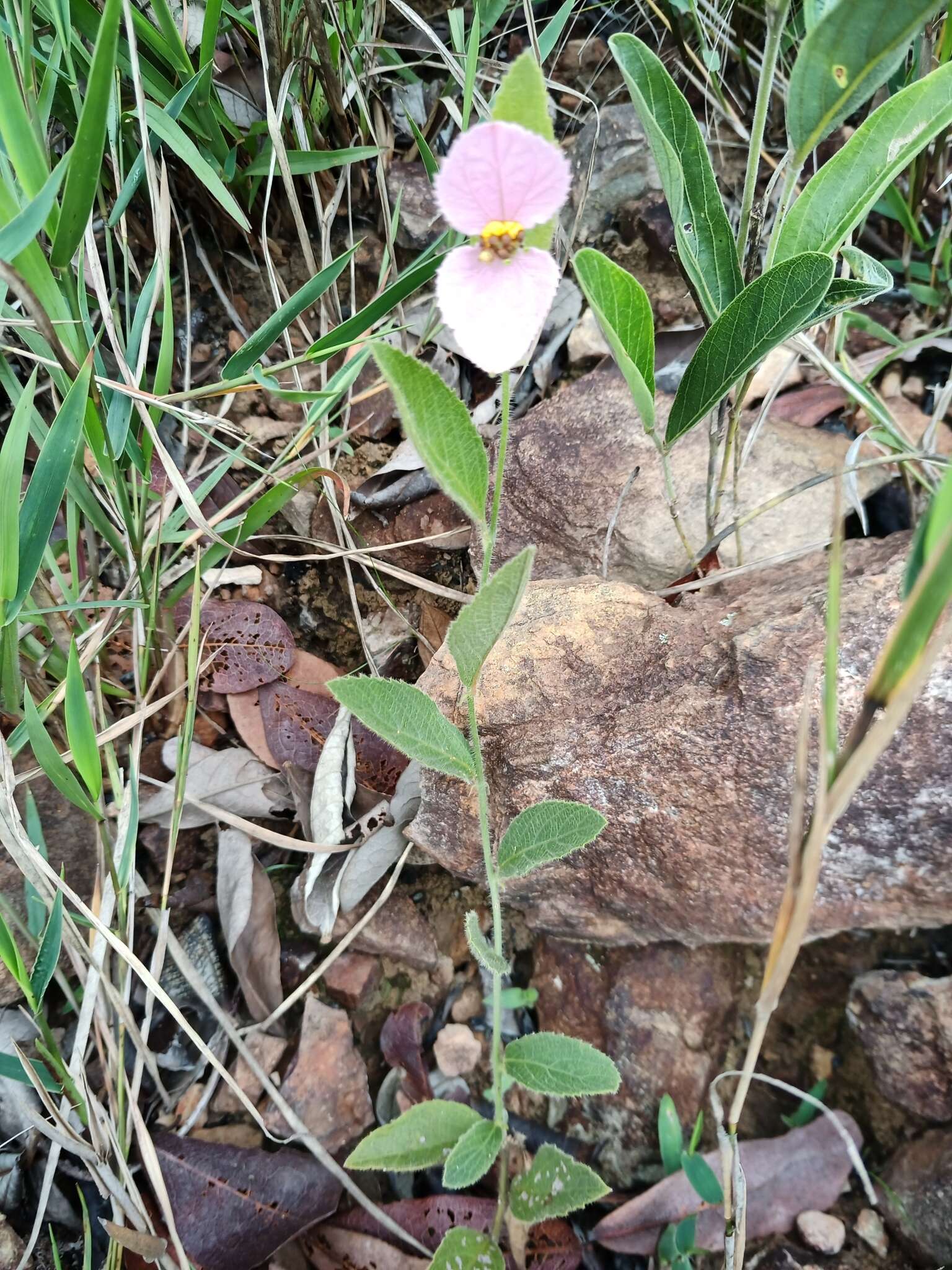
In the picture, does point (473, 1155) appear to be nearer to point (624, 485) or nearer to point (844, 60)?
point (624, 485)

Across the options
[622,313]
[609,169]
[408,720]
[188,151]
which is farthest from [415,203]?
[408,720]

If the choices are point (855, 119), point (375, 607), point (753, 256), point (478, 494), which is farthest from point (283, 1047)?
point (855, 119)

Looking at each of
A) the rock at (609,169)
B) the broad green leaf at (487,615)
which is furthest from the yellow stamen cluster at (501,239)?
the rock at (609,169)

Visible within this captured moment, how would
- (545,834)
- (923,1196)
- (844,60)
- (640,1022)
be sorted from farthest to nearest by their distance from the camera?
1. (640,1022)
2. (923,1196)
3. (545,834)
4. (844,60)

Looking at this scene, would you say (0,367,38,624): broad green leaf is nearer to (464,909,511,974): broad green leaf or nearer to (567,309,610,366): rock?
(464,909,511,974): broad green leaf

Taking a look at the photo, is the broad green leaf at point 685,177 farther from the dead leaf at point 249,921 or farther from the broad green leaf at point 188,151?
the dead leaf at point 249,921

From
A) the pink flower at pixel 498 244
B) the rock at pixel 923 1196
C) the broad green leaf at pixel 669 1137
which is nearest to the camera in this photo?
the pink flower at pixel 498 244
